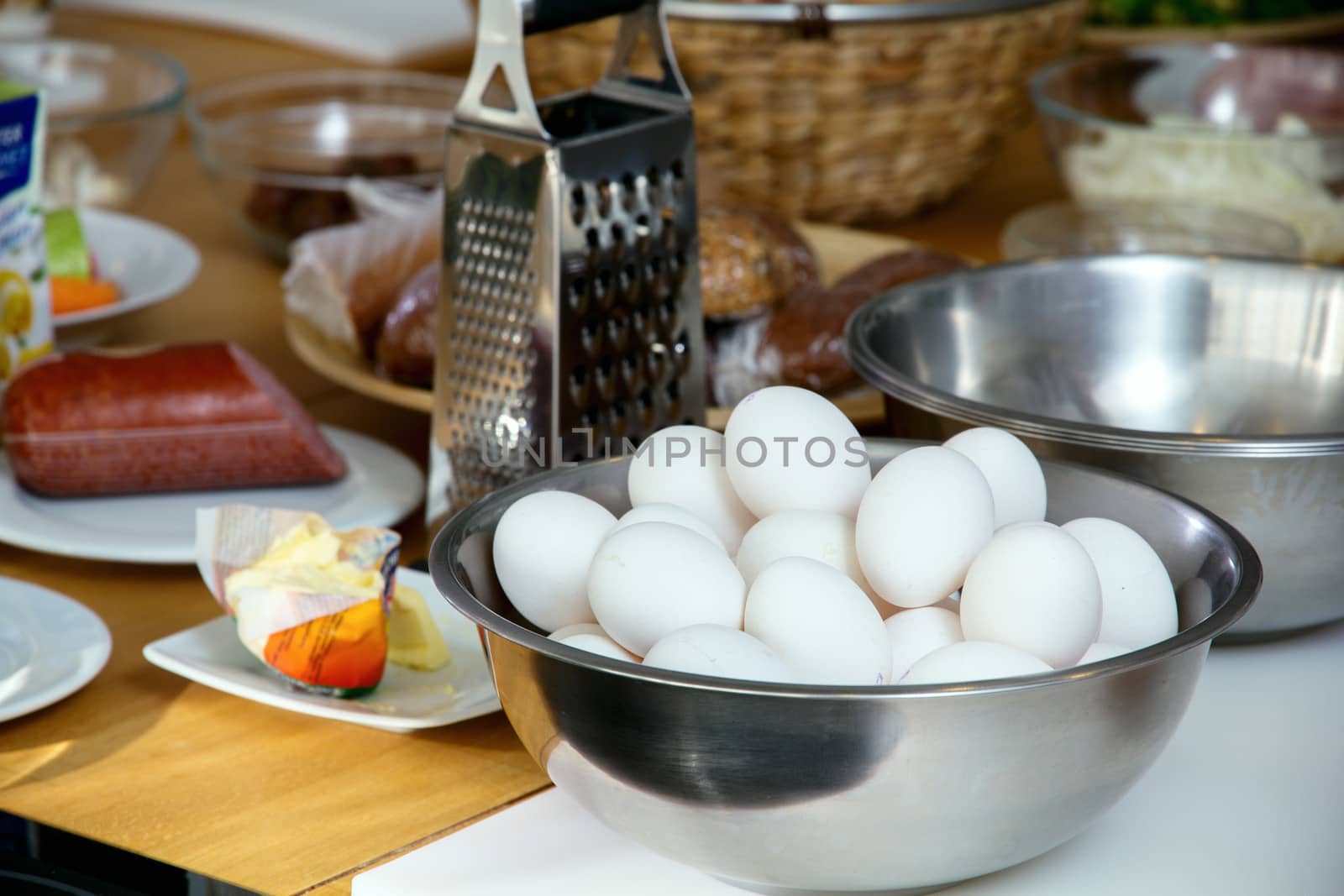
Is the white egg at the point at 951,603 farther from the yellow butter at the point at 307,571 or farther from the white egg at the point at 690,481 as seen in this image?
the yellow butter at the point at 307,571

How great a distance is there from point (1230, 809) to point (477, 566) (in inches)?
13.6

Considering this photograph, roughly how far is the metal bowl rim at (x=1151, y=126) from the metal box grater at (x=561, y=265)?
0.67 metres

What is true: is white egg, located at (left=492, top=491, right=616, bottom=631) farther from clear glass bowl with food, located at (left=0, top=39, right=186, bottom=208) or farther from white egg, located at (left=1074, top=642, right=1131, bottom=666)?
clear glass bowl with food, located at (left=0, top=39, right=186, bottom=208)

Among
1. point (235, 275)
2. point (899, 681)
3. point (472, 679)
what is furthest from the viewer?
point (235, 275)

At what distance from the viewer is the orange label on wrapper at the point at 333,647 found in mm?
748

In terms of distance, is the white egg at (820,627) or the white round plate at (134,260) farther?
the white round plate at (134,260)

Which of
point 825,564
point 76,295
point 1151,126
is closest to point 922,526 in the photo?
point 825,564

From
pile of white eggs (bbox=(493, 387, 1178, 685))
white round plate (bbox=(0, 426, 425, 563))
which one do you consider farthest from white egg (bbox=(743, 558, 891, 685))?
white round plate (bbox=(0, 426, 425, 563))

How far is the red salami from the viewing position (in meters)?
0.96

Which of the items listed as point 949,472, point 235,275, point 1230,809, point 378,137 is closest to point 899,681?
point 949,472

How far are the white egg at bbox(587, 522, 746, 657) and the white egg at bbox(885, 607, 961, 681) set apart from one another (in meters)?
0.06

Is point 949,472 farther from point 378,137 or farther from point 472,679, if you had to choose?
point 378,137

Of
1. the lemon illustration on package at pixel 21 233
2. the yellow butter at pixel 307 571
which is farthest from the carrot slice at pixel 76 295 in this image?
the yellow butter at pixel 307 571

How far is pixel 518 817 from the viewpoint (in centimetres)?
68
